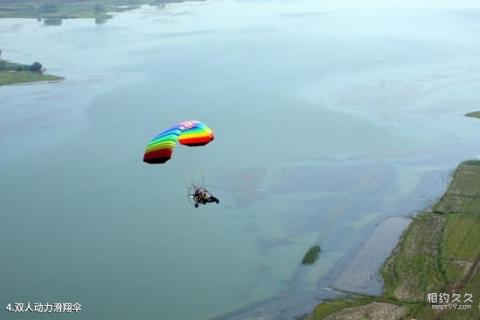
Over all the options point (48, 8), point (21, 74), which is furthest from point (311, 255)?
point (48, 8)

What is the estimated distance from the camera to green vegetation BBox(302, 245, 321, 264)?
19141 mm

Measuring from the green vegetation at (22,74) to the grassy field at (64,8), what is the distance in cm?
2866

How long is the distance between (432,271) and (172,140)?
30.5ft

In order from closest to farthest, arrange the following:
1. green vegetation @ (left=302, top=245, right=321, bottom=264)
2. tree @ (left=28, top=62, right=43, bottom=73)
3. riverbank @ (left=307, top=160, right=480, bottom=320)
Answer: riverbank @ (left=307, top=160, right=480, bottom=320) → green vegetation @ (left=302, top=245, right=321, bottom=264) → tree @ (left=28, top=62, right=43, bottom=73)

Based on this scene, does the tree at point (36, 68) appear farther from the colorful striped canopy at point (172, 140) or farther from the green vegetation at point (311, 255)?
the colorful striped canopy at point (172, 140)

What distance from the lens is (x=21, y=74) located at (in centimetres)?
4600

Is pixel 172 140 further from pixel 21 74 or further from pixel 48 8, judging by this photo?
pixel 48 8

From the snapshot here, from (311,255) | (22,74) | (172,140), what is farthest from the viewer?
(22,74)

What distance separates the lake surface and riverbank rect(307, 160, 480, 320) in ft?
1.98

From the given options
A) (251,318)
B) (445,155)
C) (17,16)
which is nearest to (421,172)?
(445,155)

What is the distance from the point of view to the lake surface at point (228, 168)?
18.1 m

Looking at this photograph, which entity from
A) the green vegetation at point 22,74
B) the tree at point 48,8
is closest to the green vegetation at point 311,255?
the green vegetation at point 22,74

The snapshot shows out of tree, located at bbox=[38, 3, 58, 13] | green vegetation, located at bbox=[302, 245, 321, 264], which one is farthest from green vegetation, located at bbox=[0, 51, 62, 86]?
tree, located at bbox=[38, 3, 58, 13]

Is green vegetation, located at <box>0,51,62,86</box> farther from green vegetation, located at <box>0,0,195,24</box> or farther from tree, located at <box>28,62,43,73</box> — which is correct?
green vegetation, located at <box>0,0,195,24</box>
